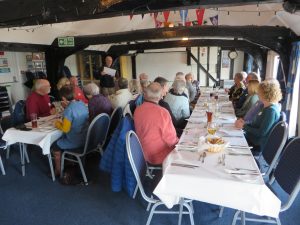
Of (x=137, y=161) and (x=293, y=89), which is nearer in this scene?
(x=137, y=161)

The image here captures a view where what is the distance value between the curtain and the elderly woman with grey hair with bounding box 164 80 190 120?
2.56 meters

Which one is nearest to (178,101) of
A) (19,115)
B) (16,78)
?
(19,115)

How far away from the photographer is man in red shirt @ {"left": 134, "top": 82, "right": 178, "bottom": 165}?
2.17 m

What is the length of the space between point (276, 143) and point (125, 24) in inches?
248

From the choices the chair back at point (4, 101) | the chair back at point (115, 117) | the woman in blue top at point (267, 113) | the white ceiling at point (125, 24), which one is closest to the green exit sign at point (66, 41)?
the white ceiling at point (125, 24)

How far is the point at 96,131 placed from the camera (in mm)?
2838

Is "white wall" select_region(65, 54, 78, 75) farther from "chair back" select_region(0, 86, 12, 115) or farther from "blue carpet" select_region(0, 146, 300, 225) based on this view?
"blue carpet" select_region(0, 146, 300, 225)

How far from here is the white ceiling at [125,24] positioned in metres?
5.21

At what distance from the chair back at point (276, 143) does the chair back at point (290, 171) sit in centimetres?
21

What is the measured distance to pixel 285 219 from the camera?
7.44 ft

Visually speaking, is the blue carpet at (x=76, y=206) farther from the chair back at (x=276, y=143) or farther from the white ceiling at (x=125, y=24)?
the white ceiling at (x=125, y=24)

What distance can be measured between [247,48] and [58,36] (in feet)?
19.1

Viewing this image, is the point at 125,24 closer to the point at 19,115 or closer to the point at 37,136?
the point at 19,115

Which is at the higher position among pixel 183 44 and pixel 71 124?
pixel 183 44
